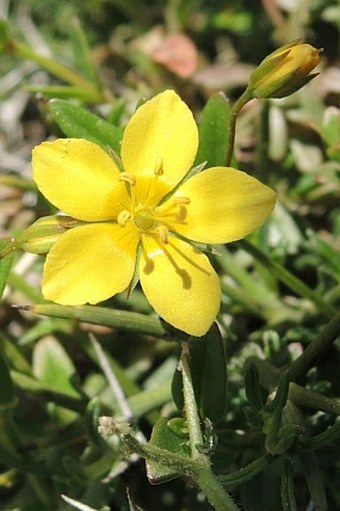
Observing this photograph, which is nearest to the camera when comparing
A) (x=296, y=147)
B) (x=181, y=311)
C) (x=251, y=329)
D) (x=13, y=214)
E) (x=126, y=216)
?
(x=181, y=311)

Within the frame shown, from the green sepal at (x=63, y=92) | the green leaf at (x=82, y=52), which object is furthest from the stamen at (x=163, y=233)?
the green leaf at (x=82, y=52)

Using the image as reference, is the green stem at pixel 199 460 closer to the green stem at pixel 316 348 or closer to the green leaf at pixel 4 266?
the green stem at pixel 316 348

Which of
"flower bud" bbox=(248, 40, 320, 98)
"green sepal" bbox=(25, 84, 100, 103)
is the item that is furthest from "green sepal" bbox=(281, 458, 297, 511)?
"green sepal" bbox=(25, 84, 100, 103)

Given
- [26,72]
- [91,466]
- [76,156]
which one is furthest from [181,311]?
[26,72]

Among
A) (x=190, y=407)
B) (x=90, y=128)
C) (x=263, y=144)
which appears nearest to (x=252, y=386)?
(x=190, y=407)

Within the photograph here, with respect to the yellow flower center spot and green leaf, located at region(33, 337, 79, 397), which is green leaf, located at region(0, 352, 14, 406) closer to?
green leaf, located at region(33, 337, 79, 397)

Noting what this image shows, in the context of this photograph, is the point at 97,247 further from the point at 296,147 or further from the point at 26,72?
the point at 26,72
